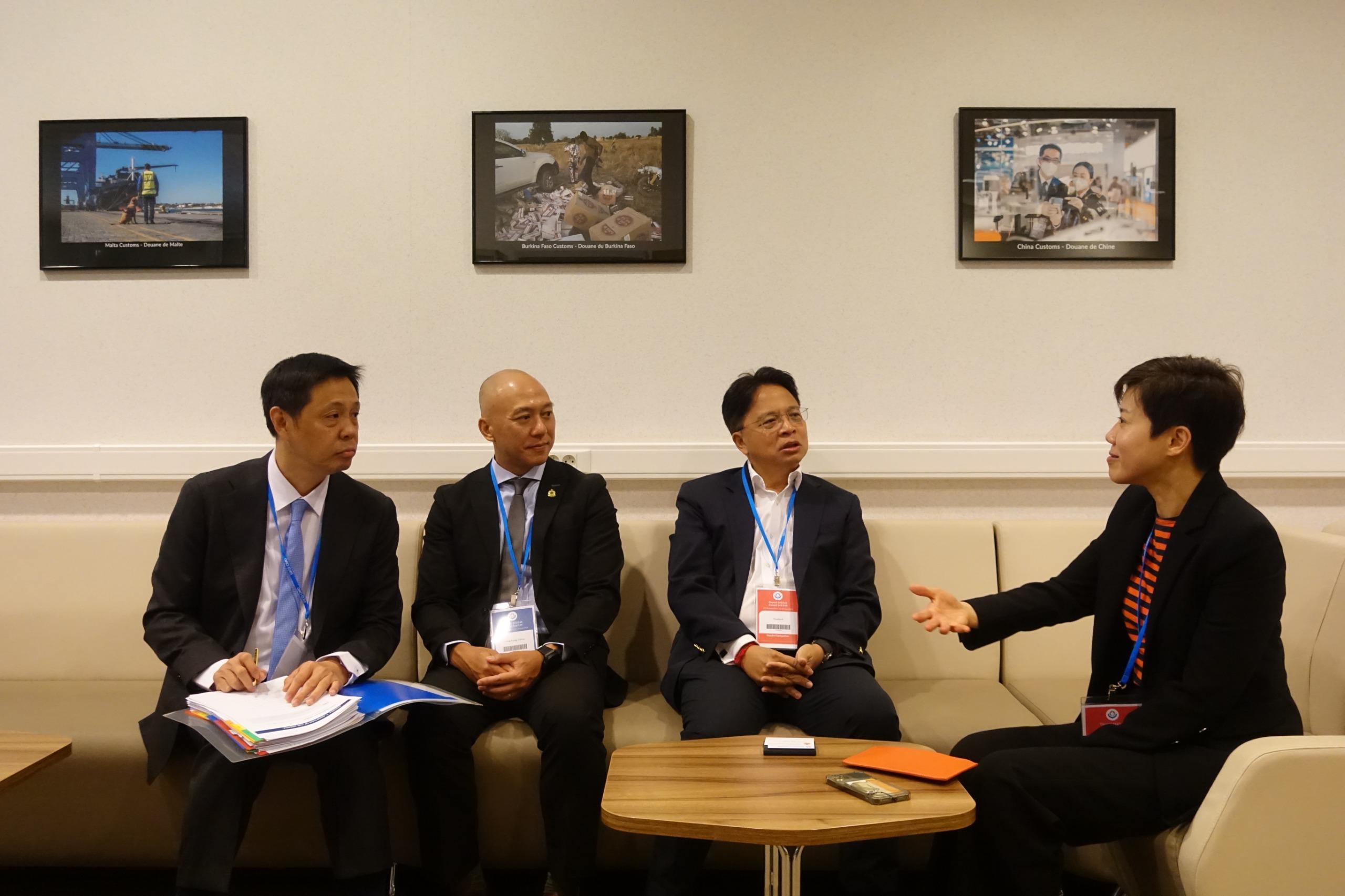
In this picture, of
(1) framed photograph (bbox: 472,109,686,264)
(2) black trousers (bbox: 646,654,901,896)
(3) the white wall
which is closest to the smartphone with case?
(2) black trousers (bbox: 646,654,901,896)

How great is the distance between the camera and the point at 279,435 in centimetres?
266

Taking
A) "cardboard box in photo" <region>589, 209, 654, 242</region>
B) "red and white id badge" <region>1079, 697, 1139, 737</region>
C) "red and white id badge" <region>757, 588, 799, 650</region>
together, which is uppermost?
"cardboard box in photo" <region>589, 209, 654, 242</region>

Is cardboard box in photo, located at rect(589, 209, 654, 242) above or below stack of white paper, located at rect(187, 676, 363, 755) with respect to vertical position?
above

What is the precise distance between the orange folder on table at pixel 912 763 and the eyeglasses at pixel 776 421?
114 centimetres

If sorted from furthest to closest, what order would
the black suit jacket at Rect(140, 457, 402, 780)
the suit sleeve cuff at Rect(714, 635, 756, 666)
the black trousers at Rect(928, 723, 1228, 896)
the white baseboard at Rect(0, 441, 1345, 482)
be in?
the white baseboard at Rect(0, 441, 1345, 482) → the suit sleeve cuff at Rect(714, 635, 756, 666) → the black suit jacket at Rect(140, 457, 402, 780) → the black trousers at Rect(928, 723, 1228, 896)

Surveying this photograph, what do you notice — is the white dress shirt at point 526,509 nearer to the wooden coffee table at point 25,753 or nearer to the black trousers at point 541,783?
the black trousers at point 541,783

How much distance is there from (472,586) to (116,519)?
1.47 metres

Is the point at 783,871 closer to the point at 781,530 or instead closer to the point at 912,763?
the point at 912,763

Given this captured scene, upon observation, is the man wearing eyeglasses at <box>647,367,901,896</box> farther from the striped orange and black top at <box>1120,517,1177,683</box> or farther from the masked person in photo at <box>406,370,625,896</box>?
the striped orange and black top at <box>1120,517,1177,683</box>

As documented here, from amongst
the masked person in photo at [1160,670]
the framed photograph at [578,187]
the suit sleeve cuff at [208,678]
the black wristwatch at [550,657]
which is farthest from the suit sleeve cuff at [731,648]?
the framed photograph at [578,187]

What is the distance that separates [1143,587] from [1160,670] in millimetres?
189

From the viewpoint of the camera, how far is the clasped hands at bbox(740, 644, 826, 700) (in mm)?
2660

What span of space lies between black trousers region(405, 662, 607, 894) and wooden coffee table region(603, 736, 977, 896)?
1.53 ft

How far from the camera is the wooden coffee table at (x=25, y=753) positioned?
2078 mm
